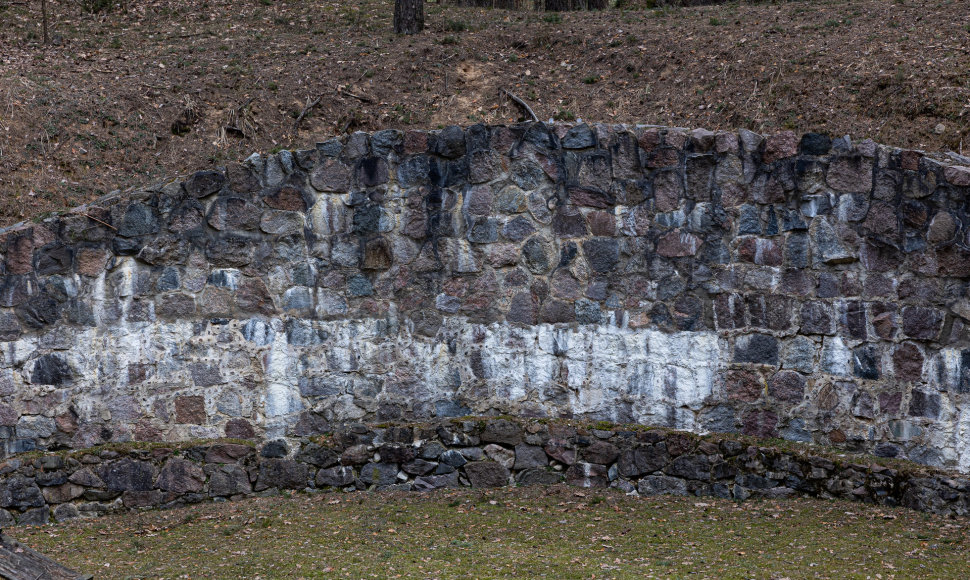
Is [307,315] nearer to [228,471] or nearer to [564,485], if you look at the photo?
[228,471]

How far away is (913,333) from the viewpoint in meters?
8.06

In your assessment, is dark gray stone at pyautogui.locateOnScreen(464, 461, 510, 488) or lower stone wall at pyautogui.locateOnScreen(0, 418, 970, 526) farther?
dark gray stone at pyautogui.locateOnScreen(464, 461, 510, 488)

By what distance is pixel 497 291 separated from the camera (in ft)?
29.1

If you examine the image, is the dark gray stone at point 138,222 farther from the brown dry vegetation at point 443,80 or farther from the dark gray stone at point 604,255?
the dark gray stone at point 604,255

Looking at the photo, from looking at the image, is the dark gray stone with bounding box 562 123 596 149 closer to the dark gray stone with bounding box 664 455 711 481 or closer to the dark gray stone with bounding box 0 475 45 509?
the dark gray stone with bounding box 664 455 711 481

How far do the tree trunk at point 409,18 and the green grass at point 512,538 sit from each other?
946 centimetres

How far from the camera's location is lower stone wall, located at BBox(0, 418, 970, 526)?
7996 mm

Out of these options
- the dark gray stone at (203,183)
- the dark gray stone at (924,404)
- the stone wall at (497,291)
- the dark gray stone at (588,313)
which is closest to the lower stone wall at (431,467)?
the stone wall at (497,291)

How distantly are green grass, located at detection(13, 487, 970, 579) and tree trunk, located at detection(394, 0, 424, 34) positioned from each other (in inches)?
373

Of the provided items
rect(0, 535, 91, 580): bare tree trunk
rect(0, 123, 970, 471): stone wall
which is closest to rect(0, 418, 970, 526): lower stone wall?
rect(0, 123, 970, 471): stone wall

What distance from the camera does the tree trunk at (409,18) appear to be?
15.6m

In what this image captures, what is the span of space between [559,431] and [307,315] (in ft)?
8.27

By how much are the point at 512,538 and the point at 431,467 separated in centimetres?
147

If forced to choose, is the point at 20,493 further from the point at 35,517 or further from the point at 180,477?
the point at 180,477
